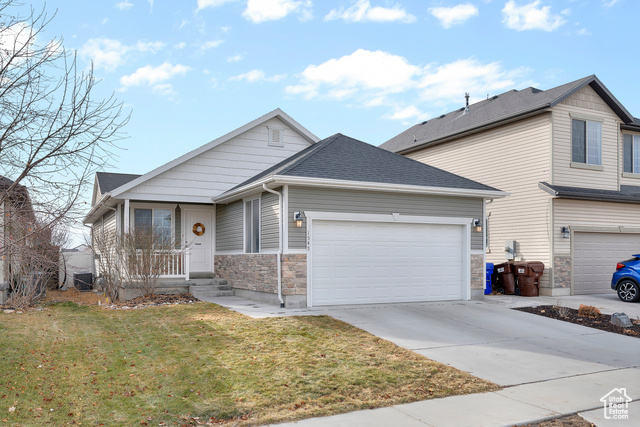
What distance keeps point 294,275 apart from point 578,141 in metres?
10.7

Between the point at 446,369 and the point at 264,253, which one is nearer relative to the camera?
the point at 446,369

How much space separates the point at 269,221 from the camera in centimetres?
1259

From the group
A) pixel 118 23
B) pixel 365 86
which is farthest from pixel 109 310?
pixel 365 86

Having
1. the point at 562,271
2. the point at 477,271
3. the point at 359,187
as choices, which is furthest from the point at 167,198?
the point at 562,271

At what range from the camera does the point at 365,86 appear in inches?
675

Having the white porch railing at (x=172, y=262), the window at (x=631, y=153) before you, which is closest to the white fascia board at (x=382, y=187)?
the white porch railing at (x=172, y=262)

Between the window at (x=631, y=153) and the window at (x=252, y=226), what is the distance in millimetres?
13190

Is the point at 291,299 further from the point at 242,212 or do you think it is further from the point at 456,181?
the point at 456,181

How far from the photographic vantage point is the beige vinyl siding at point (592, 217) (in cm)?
1589

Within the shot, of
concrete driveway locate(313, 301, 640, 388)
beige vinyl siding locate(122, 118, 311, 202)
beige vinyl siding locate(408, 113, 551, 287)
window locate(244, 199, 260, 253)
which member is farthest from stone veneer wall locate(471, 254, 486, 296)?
beige vinyl siding locate(122, 118, 311, 202)

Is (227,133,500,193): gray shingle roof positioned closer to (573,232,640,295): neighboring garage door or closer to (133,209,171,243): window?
(133,209,171,243): window

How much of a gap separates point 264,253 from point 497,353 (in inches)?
244

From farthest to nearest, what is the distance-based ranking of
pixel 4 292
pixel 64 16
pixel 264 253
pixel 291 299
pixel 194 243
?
pixel 194 243 → pixel 4 292 → pixel 264 253 → pixel 291 299 → pixel 64 16

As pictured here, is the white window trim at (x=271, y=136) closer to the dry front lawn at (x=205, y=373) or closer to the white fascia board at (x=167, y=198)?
the white fascia board at (x=167, y=198)
